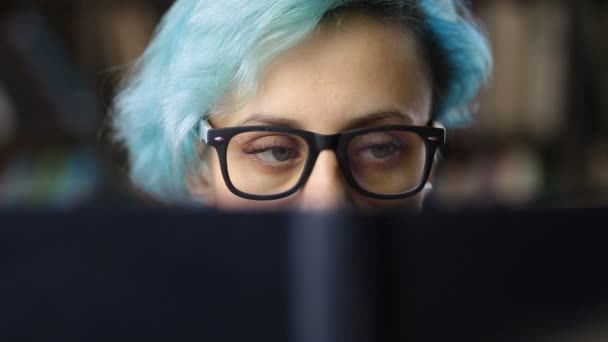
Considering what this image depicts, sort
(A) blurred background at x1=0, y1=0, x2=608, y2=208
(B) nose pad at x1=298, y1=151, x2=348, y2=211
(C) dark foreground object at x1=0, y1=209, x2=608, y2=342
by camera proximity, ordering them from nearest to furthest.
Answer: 1. (C) dark foreground object at x1=0, y1=209, x2=608, y2=342
2. (B) nose pad at x1=298, y1=151, x2=348, y2=211
3. (A) blurred background at x1=0, y1=0, x2=608, y2=208

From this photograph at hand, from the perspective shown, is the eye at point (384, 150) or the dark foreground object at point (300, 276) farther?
the eye at point (384, 150)

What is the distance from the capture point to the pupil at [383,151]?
0.61 metres

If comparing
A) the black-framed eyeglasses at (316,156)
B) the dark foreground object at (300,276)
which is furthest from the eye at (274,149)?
the dark foreground object at (300,276)

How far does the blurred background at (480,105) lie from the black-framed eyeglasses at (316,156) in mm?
1344

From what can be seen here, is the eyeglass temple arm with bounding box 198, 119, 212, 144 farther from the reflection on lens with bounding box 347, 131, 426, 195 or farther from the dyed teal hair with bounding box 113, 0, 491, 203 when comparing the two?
the reflection on lens with bounding box 347, 131, 426, 195

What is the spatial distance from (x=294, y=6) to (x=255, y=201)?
7.3 inches

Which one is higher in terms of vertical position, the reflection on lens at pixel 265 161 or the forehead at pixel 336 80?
the forehead at pixel 336 80

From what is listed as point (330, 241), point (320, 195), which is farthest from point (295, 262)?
point (320, 195)

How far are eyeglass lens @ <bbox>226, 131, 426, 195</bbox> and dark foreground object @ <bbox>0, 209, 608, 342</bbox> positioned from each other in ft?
1.06

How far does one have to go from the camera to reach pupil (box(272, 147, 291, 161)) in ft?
1.97

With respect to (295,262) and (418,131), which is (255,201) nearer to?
(418,131)

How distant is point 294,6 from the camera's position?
0.60 m

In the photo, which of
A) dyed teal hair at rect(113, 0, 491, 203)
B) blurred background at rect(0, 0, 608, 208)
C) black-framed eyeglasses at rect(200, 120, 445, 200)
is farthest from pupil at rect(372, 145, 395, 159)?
blurred background at rect(0, 0, 608, 208)

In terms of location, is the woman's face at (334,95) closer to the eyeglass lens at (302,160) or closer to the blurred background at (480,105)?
the eyeglass lens at (302,160)
